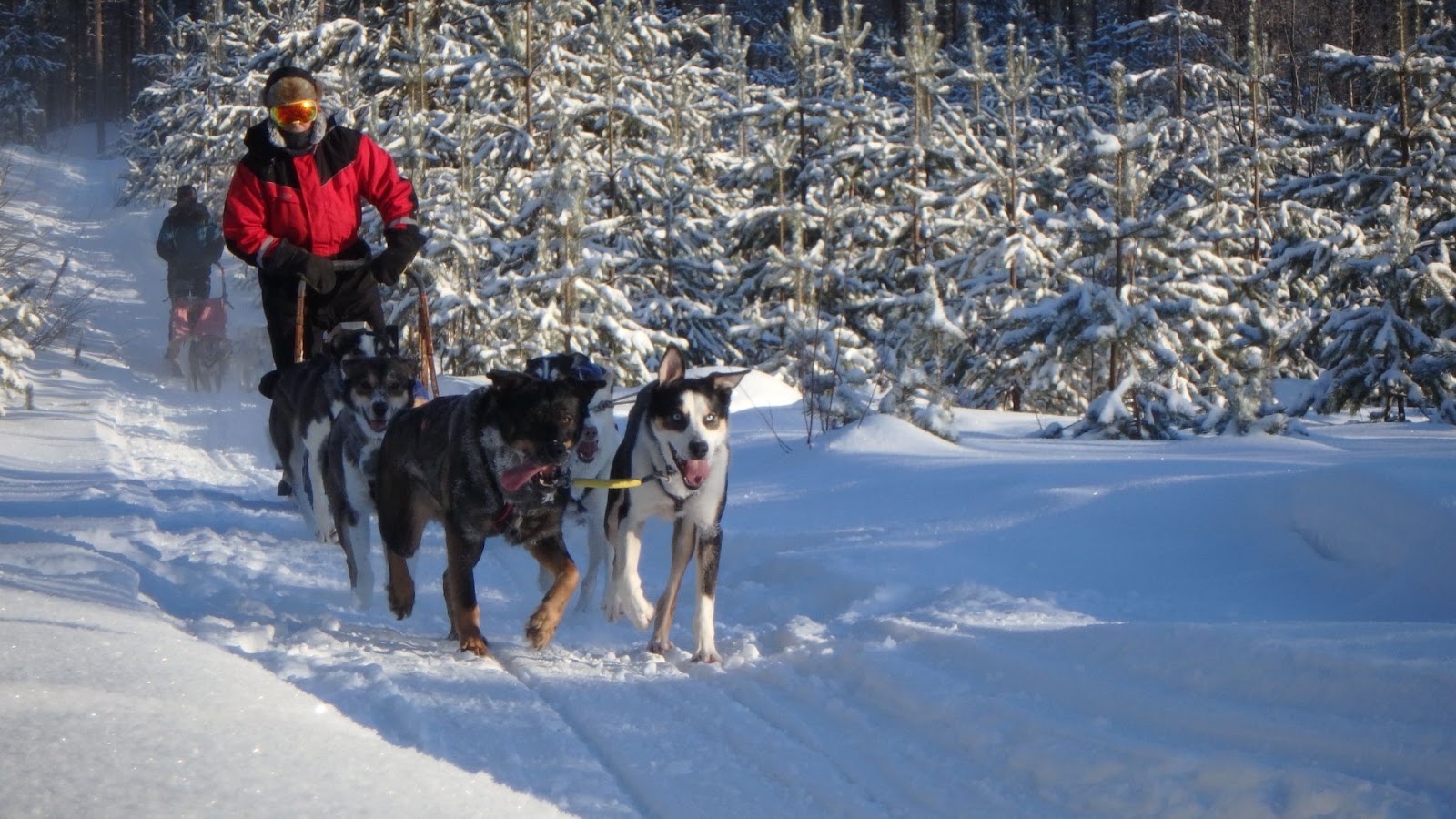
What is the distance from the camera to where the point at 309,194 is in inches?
285

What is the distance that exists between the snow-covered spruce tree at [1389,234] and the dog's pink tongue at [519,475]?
11.4 meters

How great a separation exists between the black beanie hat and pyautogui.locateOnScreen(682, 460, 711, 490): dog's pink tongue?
3460mm

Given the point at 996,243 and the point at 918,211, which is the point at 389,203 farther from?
the point at 918,211

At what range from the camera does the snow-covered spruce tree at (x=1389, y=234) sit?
1335 centimetres

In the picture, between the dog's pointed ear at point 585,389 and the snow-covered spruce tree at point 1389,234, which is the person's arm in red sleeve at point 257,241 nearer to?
the dog's pointed ear at point 585,389

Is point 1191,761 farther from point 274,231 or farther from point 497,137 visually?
point 497,137

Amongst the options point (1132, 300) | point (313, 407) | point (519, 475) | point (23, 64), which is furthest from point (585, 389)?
point (23, 64)

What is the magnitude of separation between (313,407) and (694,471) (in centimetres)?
280

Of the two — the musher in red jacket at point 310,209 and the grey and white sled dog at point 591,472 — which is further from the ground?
the musher in red jacket at point 310,209

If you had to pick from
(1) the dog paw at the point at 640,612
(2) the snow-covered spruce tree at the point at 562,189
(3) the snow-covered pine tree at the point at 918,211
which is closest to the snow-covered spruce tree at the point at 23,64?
(2) the snow-covered spruce tree at the point at 562,189

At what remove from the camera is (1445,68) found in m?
15.4

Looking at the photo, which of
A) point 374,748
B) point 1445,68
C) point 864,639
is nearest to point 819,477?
point 864,639

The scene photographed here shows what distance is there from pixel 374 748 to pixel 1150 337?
37.3ft

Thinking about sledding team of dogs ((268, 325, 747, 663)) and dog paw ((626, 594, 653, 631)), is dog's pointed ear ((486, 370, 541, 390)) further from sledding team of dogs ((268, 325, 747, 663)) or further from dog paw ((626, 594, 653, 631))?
dog paw ((626, 594, 653, 631))
